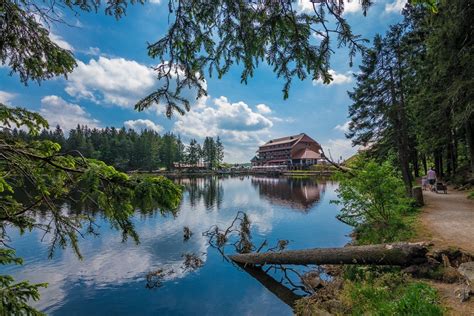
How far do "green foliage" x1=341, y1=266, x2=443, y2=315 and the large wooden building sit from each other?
3233 inches

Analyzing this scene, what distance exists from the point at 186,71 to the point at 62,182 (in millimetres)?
2395

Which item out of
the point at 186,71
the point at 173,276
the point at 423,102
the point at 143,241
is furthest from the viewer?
the point at 423,102

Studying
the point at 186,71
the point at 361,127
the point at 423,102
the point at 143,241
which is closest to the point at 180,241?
the point at 143,241

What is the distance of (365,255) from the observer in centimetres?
691

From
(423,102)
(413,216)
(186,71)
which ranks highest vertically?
(423,102)

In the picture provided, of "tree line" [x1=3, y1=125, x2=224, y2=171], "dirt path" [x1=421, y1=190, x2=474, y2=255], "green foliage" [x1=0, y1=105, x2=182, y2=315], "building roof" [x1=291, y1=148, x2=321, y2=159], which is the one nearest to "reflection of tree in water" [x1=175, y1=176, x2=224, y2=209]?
"dirt path" [x1=421, y1=190, x2=474, y2=255]

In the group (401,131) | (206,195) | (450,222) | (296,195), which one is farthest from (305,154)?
(450,222)

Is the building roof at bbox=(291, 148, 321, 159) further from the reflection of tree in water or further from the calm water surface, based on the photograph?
the calm water surface

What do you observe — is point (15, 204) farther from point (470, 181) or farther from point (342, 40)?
point (470, 181)

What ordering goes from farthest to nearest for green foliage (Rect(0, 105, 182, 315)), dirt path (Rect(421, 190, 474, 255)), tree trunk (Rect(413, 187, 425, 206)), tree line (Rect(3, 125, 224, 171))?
tree line (Rect(3, 125, 224, 171)) → tree trunk (Rect(413, 187, 425, 206)) → dirt path (Rect(421, 190, 474, 255)) → green foliage (Rect(0, 105, 182, 315))

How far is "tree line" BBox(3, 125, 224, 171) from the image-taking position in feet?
244

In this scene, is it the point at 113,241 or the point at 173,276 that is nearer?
the point at 173,276

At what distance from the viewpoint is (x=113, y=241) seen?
13.8 metres

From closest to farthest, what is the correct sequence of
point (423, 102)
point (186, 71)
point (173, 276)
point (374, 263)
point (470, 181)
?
point (186, 71) < point (374, 263) < point (173, 276) < point (423, 102) < point (470, 181)
